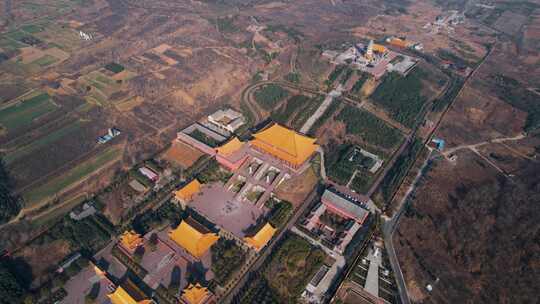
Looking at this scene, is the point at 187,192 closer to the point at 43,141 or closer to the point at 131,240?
the point at 131,240

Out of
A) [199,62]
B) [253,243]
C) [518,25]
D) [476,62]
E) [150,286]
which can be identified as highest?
[518,25]

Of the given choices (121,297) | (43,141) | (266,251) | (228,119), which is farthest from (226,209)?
(43,141)

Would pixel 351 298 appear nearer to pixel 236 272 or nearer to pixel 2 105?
pixel 236 272

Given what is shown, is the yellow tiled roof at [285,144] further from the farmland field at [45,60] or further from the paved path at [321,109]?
the farmland field at [45,60]

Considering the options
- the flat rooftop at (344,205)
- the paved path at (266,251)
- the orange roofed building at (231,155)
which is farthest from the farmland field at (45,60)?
the flat rooftop at (344,205)

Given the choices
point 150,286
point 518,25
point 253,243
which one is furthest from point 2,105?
point 518,25
